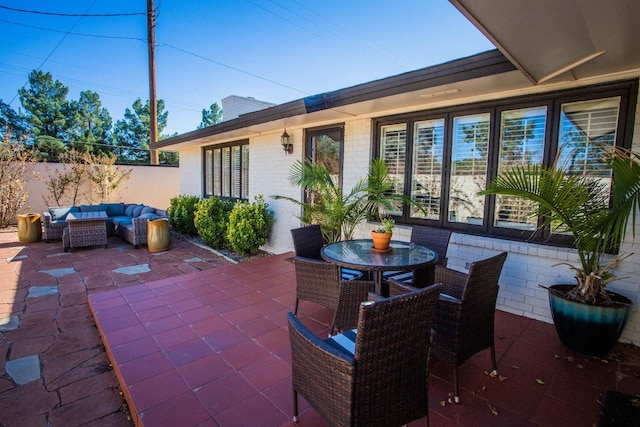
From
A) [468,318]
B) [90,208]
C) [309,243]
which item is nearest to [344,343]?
[468,318]

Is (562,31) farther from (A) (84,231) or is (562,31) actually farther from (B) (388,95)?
(A) (84,231)

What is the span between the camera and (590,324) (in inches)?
104

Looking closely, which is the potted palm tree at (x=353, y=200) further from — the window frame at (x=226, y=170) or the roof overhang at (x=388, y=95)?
the window frame at (x=226, y=170)

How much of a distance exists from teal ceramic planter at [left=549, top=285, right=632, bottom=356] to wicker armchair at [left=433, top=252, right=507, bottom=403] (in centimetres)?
90

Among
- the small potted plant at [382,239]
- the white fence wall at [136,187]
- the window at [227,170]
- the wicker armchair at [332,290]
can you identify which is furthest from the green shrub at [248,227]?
the white fence wall at [136,187]

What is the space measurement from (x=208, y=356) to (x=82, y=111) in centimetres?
2499

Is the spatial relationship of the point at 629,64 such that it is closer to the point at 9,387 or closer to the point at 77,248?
the point at 9,387

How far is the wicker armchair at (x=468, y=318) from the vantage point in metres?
2.15

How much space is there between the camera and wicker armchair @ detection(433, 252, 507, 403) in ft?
7.06

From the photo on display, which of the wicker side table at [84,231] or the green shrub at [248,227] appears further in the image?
the wicker side table at [84,231]

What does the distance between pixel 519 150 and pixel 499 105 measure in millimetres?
566

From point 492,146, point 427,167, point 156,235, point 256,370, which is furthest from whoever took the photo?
point 156,235

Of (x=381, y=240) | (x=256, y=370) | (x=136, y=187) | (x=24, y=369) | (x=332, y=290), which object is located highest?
(x=136, y=187)

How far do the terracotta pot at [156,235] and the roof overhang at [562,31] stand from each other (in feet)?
22.0
